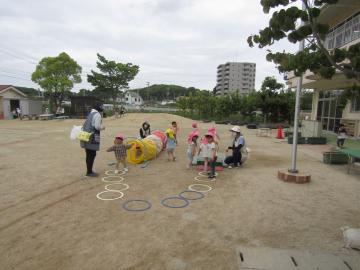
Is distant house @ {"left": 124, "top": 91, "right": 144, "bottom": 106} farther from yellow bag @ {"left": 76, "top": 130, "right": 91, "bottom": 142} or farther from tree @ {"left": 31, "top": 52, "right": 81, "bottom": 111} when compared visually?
yellow bag @ {"left": 76, "top": 130, "right": 91, "bottom": 142}

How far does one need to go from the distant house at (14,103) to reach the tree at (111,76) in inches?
387

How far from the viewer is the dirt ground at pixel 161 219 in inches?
157

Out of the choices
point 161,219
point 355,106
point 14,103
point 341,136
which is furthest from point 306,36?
point 14,103

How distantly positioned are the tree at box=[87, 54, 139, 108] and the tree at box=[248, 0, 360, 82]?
4553 cm

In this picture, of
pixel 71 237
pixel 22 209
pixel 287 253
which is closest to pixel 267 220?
pixel 287 253

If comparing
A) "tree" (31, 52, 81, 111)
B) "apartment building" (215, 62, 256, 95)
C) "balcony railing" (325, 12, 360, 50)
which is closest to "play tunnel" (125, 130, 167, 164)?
"balcony railing" (325, 12, 360, 50)

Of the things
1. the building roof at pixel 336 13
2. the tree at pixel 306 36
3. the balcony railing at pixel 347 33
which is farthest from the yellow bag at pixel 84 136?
the building roof at pixel 336 13

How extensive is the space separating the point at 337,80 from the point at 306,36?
14092 millimetres

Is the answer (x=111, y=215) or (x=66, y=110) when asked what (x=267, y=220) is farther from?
(x=66, y=110)

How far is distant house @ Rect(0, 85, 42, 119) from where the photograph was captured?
1448 inches

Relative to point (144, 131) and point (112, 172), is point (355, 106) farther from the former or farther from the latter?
point (112, 172)

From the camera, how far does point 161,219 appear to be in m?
5.28

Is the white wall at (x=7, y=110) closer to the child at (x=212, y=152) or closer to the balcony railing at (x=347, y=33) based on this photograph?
the balcony railing at (x=347, y=33)

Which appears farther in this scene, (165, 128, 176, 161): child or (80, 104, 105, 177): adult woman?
(165, 128, 176, 161): child
